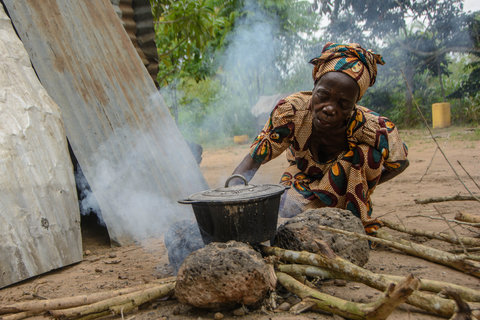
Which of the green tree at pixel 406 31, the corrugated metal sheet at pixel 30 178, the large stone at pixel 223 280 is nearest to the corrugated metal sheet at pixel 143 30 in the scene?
the corrugated metal sheet at pixel 30 178

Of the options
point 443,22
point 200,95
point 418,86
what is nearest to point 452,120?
point 418,86

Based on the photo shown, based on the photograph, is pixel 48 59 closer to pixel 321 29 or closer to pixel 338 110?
pixel 338 110

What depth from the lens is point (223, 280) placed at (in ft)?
5.26

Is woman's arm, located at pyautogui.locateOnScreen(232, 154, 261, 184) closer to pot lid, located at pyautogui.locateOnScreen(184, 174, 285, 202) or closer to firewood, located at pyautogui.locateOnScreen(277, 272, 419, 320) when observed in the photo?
pot lid, located at pyautogui.locateOnScreen(184, 174, 285, 202)

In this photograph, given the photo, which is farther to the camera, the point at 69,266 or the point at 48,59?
the point at 48,59

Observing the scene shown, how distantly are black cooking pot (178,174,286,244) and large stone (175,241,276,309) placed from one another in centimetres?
24

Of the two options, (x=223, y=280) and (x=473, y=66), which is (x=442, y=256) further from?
(x=473, y=66)

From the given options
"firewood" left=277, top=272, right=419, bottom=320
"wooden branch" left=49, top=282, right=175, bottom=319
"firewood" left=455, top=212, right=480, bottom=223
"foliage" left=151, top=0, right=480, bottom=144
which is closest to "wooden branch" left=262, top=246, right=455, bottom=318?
"firewood" left=277, top=272, right=419, bottom=320

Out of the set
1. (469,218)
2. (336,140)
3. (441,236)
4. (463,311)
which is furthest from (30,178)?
(469,218)

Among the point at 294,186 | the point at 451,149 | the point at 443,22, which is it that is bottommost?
the point at 451,149

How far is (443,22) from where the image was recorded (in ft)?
39.5

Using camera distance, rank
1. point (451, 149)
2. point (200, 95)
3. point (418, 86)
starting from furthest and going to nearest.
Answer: point (200, 95) < point (418, 86) < point (451, 149)

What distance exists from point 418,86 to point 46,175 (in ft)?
46.7

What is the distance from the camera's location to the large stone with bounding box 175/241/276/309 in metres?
1.60
